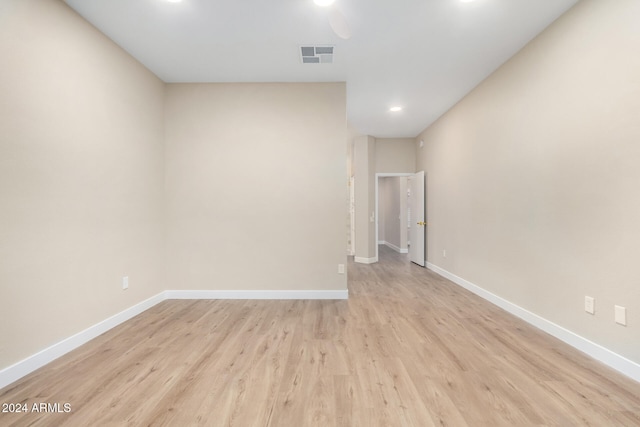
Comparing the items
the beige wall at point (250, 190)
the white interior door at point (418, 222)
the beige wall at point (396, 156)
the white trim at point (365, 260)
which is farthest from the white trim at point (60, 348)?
the beige wall at point (396, 156)

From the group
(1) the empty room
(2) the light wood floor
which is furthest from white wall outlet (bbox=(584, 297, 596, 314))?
(2) the light wood floor

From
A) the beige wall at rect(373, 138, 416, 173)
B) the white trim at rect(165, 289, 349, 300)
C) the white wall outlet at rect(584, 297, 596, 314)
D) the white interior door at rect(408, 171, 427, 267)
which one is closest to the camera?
the white wall outlet at rect(584, 297, 596, 314)

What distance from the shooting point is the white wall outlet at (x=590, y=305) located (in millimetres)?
2236

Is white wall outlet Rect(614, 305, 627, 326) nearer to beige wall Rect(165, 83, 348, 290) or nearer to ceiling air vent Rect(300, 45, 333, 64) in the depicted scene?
beige wall Rect(165, 83, 348, 290)

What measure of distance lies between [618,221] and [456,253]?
2.62 metres

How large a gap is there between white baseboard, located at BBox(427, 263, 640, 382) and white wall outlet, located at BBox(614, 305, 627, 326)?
0.79ft

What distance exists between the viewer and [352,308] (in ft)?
11.2

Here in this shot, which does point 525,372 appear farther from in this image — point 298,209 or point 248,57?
point 248,57

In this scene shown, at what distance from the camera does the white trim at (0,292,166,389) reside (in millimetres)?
1906

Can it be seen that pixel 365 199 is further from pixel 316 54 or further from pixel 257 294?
pixel 316 54

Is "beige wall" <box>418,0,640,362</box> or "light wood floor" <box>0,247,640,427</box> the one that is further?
"beige wall" <box>418,0,640,362</box>

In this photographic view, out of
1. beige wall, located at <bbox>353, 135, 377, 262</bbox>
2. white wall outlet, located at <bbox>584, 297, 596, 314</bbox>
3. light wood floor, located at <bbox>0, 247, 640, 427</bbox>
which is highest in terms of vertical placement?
beige wall, located at <bbox>353, 135, 377, 262</bbox>

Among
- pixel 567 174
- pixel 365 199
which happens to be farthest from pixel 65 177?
pixel 365 199

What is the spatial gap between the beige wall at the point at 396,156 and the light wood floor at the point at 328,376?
411 centimetres
